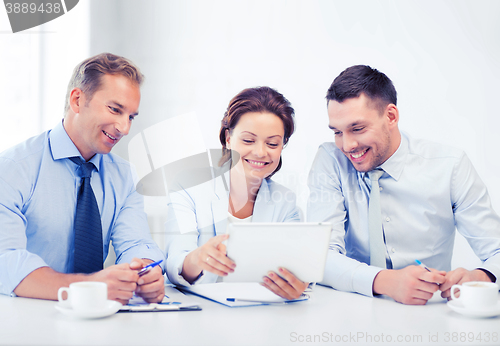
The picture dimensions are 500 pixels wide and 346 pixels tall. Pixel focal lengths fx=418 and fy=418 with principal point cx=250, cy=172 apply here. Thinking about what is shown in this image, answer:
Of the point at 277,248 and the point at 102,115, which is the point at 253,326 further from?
the point at 102,115

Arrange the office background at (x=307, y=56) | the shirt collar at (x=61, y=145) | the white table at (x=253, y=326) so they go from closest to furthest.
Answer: the white table at (x=253, y=326), the shirt collar at (x=61, y=145), the office background at (x=307, y=56)

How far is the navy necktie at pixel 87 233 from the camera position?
1.38 metres

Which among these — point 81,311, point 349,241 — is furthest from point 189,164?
point 81,311

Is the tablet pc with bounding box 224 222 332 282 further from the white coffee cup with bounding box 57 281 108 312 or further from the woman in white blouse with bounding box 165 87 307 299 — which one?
the woman in white blouse with bounding box 165 87 307 299

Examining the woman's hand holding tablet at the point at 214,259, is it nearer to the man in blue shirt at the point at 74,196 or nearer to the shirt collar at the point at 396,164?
the man in blue shirt at the point at 74,196

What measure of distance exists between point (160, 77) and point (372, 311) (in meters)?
1.89

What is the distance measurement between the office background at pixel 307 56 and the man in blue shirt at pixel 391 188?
0.77 metres

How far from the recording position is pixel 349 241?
167 centimetres

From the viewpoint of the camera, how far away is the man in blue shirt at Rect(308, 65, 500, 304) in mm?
1575

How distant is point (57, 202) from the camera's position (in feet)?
4.61

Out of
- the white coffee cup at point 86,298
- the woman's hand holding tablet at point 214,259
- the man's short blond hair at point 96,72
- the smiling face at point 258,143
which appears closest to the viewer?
the white coffee cup at point 86,298

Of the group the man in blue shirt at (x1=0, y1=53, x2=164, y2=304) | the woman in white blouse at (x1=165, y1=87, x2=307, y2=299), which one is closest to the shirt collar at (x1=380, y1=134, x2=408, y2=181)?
the woman in white blouse at (x1=165, y1=87, x2=307, y2=299)

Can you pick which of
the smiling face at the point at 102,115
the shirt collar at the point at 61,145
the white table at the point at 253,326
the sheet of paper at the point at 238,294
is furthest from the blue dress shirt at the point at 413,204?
the shirt collar at the point at 61,145

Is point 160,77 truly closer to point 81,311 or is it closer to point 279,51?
point 279,51
